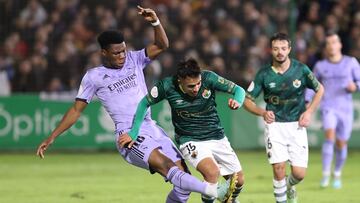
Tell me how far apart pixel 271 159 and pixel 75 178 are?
5.63 meters

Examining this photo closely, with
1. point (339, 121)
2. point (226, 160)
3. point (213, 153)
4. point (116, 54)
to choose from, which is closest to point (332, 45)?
point (339, 121)

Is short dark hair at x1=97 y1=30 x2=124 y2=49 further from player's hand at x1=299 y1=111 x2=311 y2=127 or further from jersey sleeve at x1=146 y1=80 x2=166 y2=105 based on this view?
player's hand at x1=299 y1=111 x2=311 y2=127

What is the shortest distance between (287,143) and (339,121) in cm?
382

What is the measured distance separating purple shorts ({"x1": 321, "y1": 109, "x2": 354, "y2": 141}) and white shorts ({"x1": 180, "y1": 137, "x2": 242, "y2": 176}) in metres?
4.58

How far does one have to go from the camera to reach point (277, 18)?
2230cm

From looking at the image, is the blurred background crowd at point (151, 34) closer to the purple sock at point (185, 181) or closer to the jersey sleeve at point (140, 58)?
the jersey sleeve at point (140, 58)

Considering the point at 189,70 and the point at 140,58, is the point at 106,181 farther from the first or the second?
the point at 189,70

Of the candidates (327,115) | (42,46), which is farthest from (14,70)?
(327,115)

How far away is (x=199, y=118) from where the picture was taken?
412 inches

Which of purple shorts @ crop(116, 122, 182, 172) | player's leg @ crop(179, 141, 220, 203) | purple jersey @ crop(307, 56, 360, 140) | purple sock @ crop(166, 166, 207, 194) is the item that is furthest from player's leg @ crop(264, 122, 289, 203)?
purple jersey @ crop(307, 56, 360, 140)

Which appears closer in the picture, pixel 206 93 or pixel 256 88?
pixel 206 93

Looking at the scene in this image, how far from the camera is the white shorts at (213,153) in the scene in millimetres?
10391

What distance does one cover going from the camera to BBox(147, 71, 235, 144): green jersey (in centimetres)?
1036

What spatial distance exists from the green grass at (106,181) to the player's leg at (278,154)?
119cm
